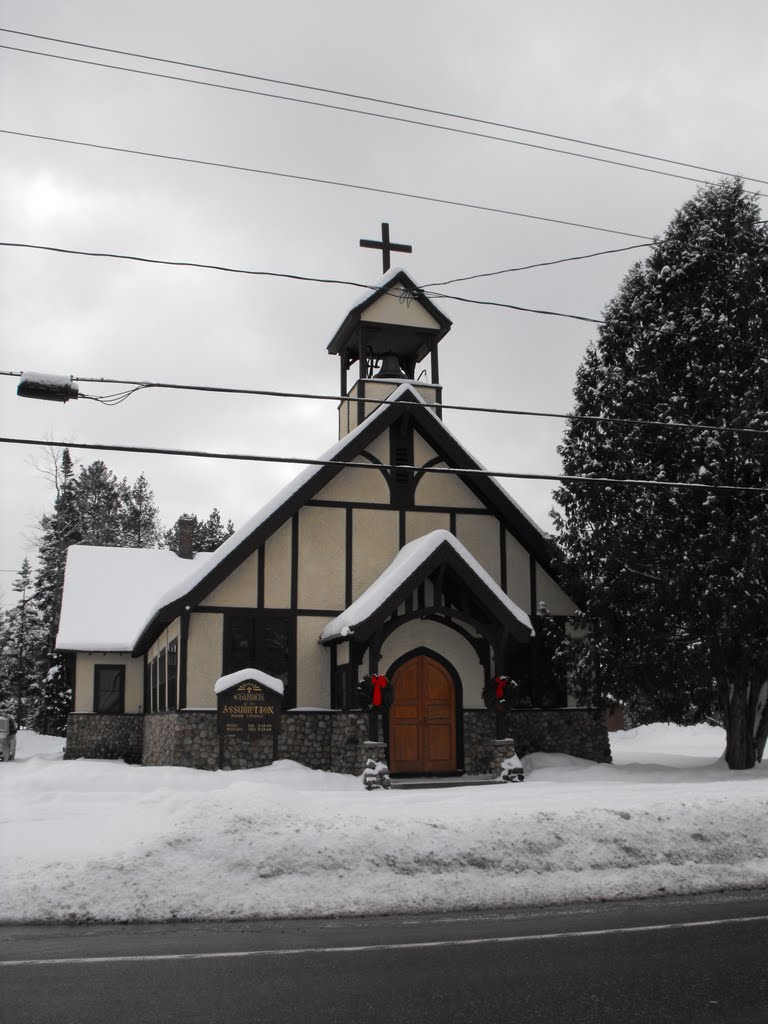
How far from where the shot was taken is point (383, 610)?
18.7 m

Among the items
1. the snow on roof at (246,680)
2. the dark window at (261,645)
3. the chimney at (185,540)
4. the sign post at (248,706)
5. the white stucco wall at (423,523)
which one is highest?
the chimney at (185,540)

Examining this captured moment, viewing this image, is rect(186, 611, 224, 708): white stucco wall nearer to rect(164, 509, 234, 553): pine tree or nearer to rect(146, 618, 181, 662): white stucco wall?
rect(146, 618, 181, 662): white stucco wall

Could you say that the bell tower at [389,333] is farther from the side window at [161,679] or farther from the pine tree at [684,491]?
the side window at [161,679]

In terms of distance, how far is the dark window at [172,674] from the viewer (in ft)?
71.5

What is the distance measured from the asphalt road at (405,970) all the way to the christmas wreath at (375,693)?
9796 millimetres

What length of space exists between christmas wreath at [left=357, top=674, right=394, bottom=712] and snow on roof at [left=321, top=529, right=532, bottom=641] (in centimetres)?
99

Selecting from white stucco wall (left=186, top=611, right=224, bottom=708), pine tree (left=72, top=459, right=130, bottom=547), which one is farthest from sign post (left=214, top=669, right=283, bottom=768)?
pine tree (left=72, top=459, right=130, bottom=547)

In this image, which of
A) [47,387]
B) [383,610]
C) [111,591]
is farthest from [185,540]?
[47,387]

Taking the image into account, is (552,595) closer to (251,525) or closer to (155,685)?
(251,525)

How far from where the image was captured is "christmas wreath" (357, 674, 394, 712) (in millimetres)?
18641

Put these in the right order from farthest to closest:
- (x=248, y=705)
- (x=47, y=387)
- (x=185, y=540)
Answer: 1. (x=185, y=540)
2. (x=248, y=705)
3. (x=47, y=387)

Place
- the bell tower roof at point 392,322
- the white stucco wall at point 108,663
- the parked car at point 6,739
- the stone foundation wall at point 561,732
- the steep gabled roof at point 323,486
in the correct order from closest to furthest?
the steep gabled roof at point 323,486 → the stone foundation wall at point 561,732 → the bell tower roof at point 392,322 → the parked car at point 6,739 → the white stucco wall at point 108,663

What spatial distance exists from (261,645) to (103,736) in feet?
40.8

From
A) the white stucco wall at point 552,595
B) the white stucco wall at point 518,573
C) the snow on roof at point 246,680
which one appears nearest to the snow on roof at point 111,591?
the snow on roof at point 246,680
